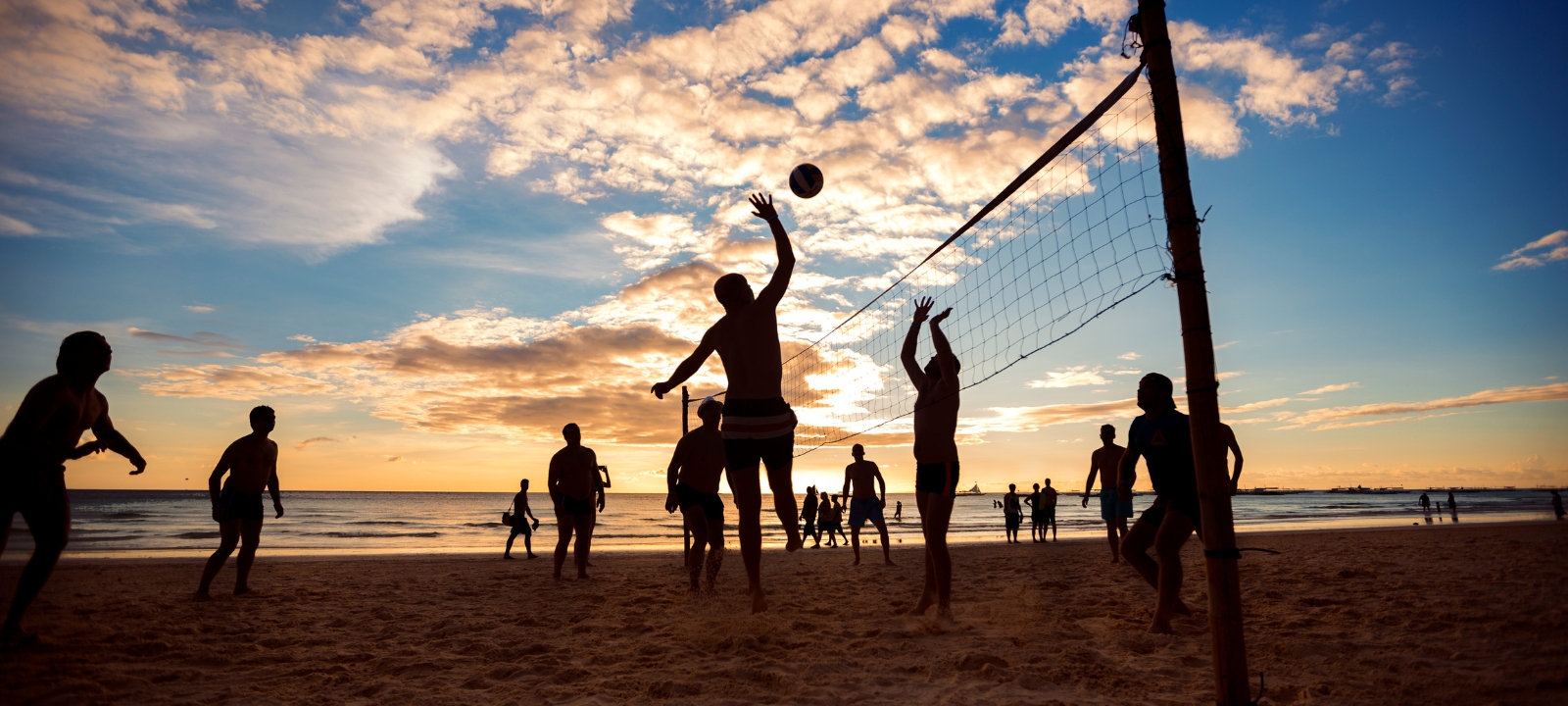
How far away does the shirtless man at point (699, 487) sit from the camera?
6.12m

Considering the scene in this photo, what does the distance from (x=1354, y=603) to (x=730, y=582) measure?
16.2 ft

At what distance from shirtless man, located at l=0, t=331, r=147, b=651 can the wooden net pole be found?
16.0 ft

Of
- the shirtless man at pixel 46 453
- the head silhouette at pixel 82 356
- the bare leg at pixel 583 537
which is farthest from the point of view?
the bare leg at pixel 583 537

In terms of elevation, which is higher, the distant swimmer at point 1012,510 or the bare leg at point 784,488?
the bare leg at point 784,488

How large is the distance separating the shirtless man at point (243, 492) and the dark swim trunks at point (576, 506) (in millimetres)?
2464

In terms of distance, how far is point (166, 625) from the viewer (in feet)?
14.2

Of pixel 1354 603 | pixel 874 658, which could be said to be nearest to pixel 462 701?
pixel 874 658

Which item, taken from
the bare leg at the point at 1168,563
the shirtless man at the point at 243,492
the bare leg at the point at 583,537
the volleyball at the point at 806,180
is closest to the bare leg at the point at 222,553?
the shirtless man at the point at 243,492

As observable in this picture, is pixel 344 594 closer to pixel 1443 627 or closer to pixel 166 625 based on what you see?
pixel 166 625

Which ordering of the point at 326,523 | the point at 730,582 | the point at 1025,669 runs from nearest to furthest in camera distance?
1. the point at 1025,669
2. the point at 730,582
3. the point at 326,523

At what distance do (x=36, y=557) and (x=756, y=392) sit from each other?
363cm

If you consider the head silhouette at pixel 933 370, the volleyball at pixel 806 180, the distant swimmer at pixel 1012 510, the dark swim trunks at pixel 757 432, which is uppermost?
the volleyball at pixel 806 180

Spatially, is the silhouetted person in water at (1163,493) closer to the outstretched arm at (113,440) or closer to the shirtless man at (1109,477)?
the shirtless man at (1109,477)

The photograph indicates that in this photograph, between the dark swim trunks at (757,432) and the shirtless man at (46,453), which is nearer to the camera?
the shirtless man at (46,453)
